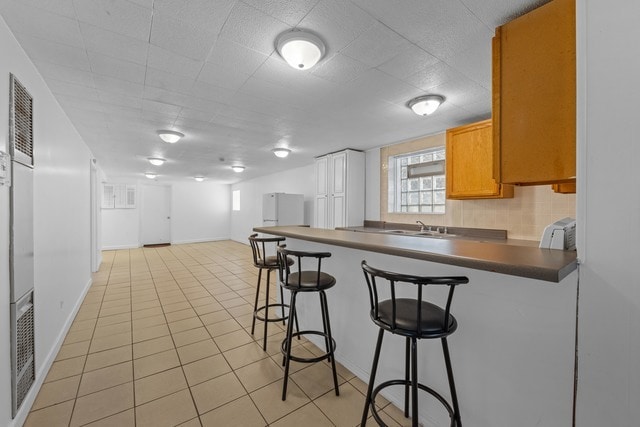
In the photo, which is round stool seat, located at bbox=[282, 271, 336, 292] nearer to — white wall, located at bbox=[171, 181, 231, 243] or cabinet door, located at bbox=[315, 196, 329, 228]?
cabinet door, located at bbox=[315, 196, 329, 228]

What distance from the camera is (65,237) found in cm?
286

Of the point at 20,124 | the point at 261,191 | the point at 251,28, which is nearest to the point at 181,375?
the point at 20,124

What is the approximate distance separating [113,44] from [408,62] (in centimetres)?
212

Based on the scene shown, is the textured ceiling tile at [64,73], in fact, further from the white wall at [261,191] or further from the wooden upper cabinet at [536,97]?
the white wall at [261,191]

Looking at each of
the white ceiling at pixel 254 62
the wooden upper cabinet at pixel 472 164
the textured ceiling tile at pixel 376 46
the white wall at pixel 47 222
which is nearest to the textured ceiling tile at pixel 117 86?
the white ceiling at pixel 254 62

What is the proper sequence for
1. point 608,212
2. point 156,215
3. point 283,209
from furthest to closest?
point 156,215, point 283,209, point 608,212

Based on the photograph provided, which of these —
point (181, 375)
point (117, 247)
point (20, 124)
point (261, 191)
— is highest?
point (261, 191)

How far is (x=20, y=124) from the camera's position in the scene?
1735mm

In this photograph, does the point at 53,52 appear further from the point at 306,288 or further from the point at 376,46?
the point at 306,288

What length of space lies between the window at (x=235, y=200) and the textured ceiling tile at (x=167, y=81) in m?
8.09

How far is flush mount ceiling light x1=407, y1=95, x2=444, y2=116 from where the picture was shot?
2.63 metres

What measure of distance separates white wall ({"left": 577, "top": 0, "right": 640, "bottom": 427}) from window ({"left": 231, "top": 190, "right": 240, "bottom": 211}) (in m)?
10.2

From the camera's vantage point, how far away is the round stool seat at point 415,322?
116 cm

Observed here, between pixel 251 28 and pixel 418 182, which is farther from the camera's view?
pixel 418 182
